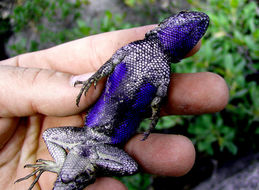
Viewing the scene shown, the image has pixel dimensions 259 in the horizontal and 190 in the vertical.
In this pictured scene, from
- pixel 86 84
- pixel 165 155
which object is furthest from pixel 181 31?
pixel 165 155

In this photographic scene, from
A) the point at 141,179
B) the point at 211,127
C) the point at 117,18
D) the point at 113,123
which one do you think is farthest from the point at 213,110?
the point at 117,18

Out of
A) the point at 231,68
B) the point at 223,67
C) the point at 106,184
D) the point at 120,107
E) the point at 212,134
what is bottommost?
the point at 212,134

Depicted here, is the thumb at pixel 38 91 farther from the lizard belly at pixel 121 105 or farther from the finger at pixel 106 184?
the finger at pixel 106 184

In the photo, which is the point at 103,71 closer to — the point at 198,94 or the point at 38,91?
the point at 38,91

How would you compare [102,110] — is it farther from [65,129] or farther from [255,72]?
[255,72]

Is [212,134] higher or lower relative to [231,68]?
lower

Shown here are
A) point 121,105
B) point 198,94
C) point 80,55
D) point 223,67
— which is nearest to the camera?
point 121,105

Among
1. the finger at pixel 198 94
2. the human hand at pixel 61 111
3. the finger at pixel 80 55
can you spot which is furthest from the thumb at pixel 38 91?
the finger at pixel 198 94
